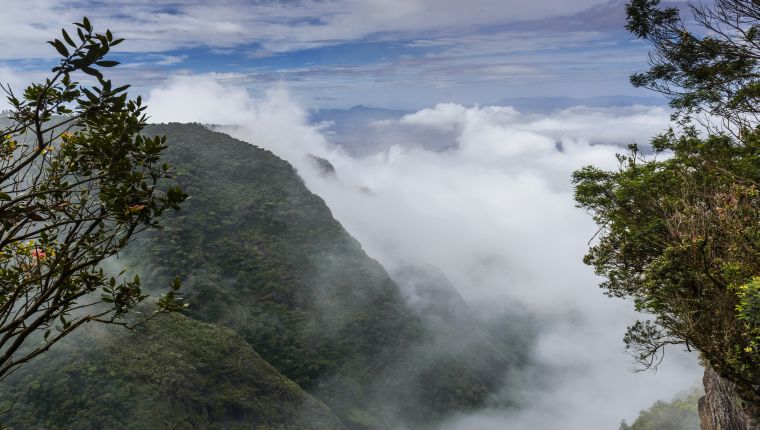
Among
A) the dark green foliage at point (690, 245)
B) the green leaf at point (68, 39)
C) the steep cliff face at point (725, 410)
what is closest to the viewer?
the green leaf at point (68, 39)

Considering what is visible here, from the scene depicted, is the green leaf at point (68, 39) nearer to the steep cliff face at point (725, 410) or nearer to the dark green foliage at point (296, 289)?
the steep cliff face at point (725, 410)

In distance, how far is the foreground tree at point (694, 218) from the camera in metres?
11.1

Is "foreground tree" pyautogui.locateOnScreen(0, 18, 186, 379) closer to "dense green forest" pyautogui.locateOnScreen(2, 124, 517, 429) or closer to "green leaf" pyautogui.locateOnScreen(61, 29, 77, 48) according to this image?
"green leaf" pyautogui.locateOnScreen(61, 29, 77, 48)

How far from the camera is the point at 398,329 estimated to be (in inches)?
4454

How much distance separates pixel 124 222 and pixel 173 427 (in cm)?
5424

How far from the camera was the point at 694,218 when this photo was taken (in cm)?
1284

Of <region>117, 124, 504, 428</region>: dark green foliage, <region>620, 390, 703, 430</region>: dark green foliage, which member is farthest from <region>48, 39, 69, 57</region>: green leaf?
<region>117, 124, 504, 428</region>: dark green foliage

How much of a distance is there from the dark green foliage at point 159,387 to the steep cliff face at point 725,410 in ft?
164

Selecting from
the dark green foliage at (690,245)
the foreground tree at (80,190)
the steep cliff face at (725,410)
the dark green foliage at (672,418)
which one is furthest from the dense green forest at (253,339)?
the steep cliff face at (725,410)

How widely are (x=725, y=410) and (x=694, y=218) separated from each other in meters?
5.76

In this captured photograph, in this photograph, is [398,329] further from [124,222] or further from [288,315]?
[124,222]

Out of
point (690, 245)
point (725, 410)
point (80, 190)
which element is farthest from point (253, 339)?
point (80, 190)

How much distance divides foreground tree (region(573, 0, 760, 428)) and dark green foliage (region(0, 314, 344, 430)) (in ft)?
161

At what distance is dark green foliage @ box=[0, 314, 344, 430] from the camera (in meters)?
46.2
